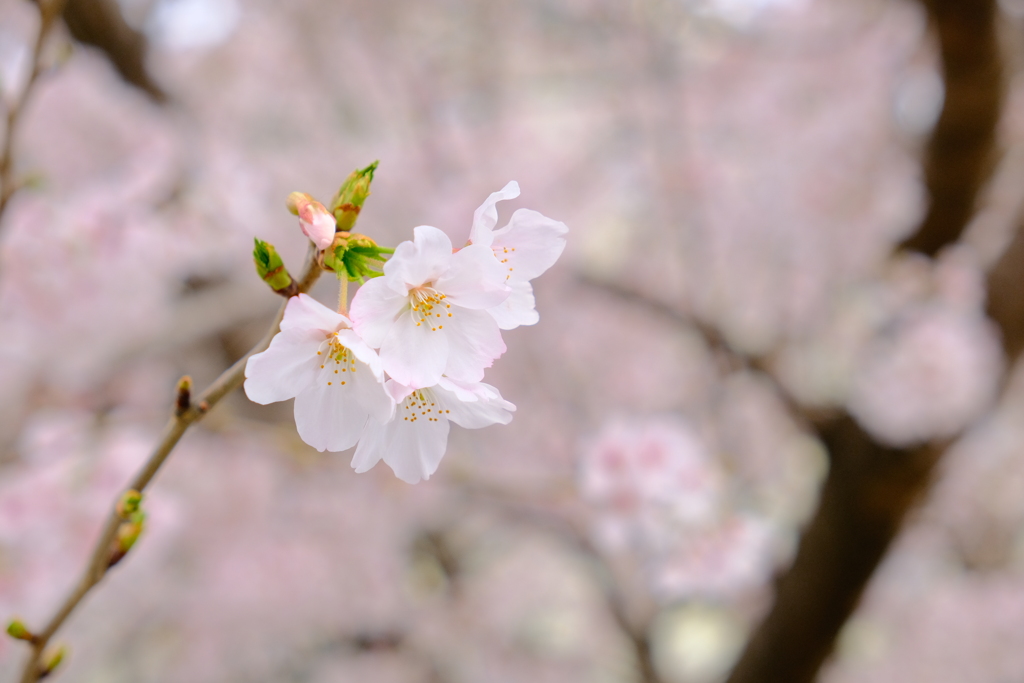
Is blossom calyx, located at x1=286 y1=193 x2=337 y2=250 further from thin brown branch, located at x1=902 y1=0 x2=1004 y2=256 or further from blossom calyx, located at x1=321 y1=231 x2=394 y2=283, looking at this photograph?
thin brown branch, located at x1=902 y1=0 x2=1004 y2=256

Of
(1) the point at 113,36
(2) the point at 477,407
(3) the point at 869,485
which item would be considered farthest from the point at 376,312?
(1) the point at 113,36

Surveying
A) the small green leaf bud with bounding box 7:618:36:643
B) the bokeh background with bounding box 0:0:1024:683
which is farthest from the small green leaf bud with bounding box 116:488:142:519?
the bokeh background with bounding box 0:0:1024:683

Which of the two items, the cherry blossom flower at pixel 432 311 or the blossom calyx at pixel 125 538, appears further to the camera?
the blossom calyx at pixel 125 538

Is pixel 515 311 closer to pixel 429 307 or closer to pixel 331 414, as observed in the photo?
pixel 429 307

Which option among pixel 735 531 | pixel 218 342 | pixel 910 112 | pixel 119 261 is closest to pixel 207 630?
pixel 218 342

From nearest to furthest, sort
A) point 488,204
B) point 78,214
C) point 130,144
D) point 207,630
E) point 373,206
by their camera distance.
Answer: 1. point 488,204
2. point 78,214
3. point 130,144
4. point 207,630
5. point 373,206

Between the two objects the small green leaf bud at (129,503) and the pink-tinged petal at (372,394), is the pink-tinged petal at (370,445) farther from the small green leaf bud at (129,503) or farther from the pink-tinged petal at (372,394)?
the small green leaf bud at (129,503)

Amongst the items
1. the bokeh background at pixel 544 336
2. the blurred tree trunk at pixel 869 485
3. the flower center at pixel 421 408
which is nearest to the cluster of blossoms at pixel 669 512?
the bokeh background at pixel 544 336

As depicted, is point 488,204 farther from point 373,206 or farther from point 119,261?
point 373,206
